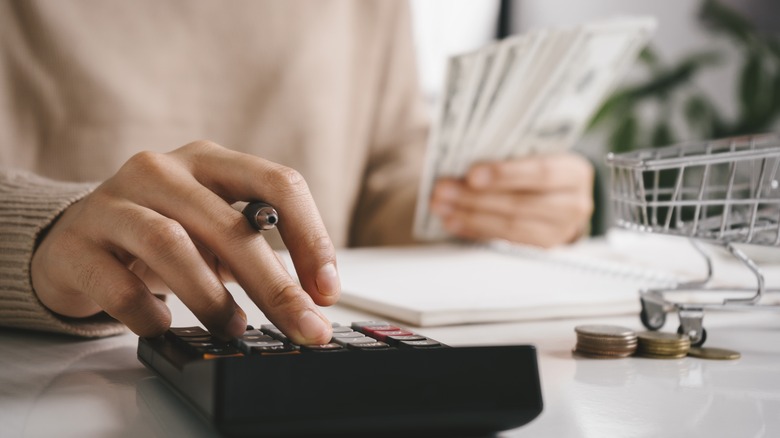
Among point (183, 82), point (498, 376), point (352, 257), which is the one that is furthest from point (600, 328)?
point (183, 82)

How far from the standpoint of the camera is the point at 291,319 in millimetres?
395

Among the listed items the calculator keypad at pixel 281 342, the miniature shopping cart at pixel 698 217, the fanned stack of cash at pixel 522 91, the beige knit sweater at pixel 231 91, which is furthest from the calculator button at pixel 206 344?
the beige knit sweater at pixel 231 91

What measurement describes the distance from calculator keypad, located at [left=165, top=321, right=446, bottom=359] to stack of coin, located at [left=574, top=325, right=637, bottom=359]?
0.45ft

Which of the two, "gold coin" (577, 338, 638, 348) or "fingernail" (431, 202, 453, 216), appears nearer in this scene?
"gold coin" (577, 338, 638, 348)

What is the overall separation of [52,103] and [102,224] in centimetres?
77

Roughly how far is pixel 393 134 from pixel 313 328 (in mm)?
1083

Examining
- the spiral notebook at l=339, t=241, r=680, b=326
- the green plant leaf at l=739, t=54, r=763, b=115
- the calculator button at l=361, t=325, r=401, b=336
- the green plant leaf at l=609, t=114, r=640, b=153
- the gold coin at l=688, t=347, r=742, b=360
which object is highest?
the green plant leaf at l=739, t=54, r=763, b=115

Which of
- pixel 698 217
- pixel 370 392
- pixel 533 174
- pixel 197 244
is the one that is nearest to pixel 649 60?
pixel 533 174

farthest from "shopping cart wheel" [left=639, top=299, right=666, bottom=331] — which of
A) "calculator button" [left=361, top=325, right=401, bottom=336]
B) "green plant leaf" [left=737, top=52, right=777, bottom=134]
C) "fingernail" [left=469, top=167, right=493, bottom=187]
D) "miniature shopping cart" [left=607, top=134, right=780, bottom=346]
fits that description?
"green plant leaf" [left=737, top=52, right=777, bottom=134]

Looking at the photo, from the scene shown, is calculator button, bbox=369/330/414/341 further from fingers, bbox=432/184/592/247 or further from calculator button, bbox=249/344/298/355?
fingers, bbox=432/184/592/247

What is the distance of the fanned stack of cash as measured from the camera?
893 mm

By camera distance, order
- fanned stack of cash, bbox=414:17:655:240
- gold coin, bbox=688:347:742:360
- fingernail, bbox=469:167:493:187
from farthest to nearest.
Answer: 1. fingernail, bbox=469:167:493:187
2. fanned stack of cash, bbox=414:17:655:240
3. gold coin, bbox=688:347:742:360

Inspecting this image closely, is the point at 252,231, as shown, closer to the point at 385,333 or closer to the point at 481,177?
the point at 385,333

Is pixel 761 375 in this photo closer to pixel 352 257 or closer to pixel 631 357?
pixel 631 357
